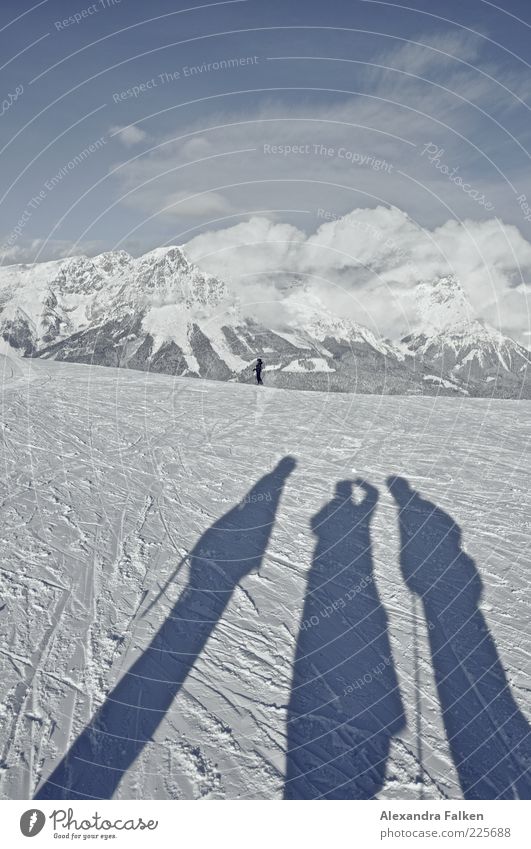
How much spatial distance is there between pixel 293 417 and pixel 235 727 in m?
14.4

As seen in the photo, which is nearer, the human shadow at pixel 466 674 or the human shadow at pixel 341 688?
the human shadow at pixel 341 688

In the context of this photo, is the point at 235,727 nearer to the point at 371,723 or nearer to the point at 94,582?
the point at 371,723

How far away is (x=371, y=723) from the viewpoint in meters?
5.56

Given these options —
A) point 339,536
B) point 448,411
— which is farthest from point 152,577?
point 448,411

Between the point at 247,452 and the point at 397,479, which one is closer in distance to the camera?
the point at 397,479

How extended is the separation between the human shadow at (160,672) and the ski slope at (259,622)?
0.08 ft

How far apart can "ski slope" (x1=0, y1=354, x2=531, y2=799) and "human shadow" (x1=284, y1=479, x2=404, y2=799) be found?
0.08 ft

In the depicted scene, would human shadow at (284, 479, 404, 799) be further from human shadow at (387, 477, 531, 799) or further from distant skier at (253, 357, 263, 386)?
distant skier at (253, 357, 263, 386)

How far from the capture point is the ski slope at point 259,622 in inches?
196

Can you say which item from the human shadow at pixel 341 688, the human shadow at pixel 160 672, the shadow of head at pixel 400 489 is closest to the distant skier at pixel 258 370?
the shadow of head at pixel 400 489

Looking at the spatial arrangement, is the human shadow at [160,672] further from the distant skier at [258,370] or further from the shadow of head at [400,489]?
the distant skier at [258,370]

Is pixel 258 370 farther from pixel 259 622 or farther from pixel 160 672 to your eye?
pixel 160 672

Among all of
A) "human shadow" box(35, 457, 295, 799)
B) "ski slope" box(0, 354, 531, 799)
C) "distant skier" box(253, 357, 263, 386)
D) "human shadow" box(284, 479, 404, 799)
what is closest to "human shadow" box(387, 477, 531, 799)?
"ski slope" box(0, 354, 531, 799)

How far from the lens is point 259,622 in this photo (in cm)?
698
